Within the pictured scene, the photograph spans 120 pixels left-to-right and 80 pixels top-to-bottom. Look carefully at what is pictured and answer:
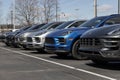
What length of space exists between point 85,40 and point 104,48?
1029 mm

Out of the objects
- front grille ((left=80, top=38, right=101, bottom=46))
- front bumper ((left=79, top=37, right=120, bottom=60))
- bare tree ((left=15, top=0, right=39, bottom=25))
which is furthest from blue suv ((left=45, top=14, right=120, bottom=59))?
bare tree ((left=15, top=0, right=39, bottom=25))

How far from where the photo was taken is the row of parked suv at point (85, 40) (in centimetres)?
969

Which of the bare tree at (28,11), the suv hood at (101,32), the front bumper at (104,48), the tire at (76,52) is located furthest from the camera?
the bare tree at (28,11)

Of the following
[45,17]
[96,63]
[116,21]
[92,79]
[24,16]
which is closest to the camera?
[92,79]

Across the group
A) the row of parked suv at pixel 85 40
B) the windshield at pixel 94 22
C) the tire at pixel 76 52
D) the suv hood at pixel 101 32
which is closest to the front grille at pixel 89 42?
the row of parked suv at pixel 85 40

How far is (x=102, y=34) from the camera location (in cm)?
995

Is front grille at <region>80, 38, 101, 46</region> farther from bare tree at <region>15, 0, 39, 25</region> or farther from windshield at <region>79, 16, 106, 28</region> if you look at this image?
bare tree at <region>15, 0, 39, 25</region>

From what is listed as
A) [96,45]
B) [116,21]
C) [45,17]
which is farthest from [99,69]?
[45,17]

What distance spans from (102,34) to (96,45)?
1.10 feet

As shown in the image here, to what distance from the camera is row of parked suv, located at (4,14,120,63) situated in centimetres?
969

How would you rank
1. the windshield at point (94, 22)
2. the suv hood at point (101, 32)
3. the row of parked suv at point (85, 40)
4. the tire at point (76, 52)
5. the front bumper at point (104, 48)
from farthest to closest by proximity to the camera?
the windshield at point (94, 22) < the tire at point (76, 52) < the suv hood at point (101, 32) < the row of parked suv at point (85, 40) < the front bumper at point (104, 48)

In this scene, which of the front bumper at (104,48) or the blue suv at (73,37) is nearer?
the front bumper at (104,48)

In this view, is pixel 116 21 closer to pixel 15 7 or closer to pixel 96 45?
pixel 96 45

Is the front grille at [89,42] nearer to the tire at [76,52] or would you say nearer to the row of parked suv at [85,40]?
the row of parked suv at [85,40]
